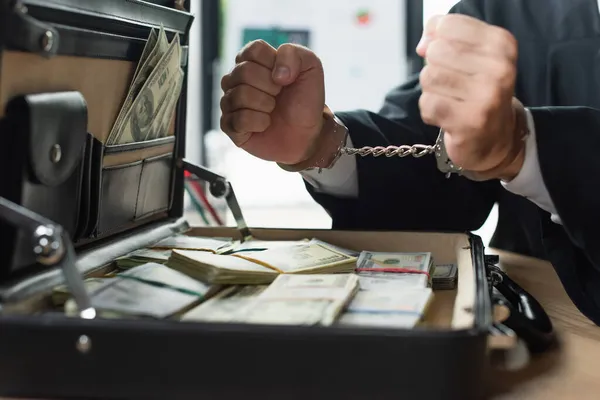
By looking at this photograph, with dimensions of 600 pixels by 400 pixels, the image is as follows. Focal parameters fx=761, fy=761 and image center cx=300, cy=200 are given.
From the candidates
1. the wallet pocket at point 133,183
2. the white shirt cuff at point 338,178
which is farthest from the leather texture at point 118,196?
the white shirt cuff at point 338,178

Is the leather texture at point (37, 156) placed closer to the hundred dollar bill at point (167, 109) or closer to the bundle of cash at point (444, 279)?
the hundred dollar bill at point (167, 109)

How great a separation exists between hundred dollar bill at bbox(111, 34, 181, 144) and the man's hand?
0.82ft

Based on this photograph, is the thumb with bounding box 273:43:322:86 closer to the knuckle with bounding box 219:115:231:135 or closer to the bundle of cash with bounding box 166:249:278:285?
the knuckle with bounding box 219:115:231:135

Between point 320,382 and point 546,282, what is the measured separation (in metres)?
0.47

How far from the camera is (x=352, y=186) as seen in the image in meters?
0.93

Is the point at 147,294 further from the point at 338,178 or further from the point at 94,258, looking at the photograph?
the point at 338,178

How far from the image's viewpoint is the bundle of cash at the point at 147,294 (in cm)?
50

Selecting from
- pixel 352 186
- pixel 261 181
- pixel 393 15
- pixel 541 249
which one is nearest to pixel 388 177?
pixel 352 186

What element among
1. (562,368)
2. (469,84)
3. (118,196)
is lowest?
(562,368)

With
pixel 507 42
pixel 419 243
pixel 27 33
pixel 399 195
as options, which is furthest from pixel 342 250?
pixel 27 33

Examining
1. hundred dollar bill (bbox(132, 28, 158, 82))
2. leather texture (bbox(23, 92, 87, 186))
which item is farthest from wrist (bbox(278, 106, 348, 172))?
leather texture (bbox(23, 92, 87, 186))

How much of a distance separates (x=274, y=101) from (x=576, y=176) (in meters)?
0.31

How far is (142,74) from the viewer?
2.33 feet

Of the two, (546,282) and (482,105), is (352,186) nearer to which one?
(546,282)
